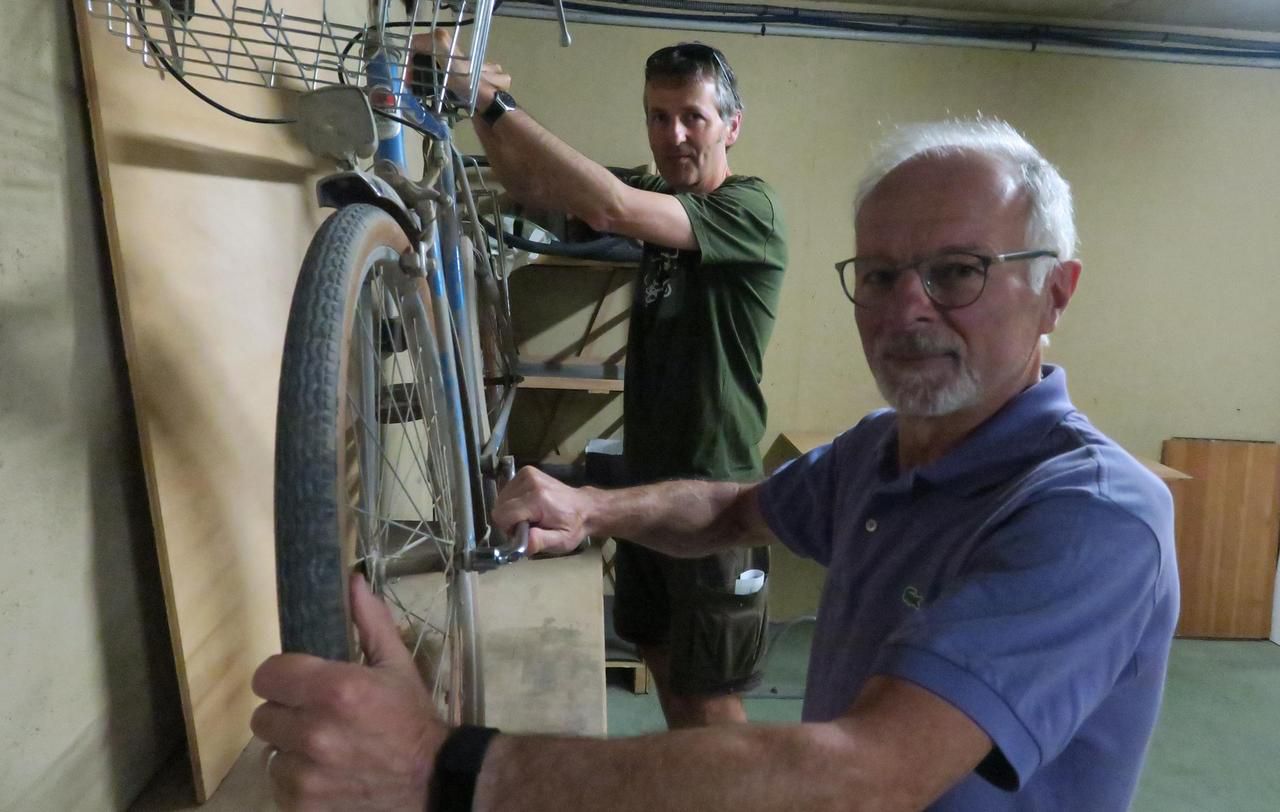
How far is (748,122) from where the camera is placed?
268 centimetres

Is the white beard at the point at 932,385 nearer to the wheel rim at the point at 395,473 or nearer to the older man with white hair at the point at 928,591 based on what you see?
the older man with white hair at the point at 928,591

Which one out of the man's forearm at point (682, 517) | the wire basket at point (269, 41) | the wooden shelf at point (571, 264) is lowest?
the man's forearm at point (682, 517)

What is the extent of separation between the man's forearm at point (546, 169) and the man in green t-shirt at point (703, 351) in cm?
12

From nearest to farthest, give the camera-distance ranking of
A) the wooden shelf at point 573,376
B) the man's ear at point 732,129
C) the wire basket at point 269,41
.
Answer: the wire basket at point 269,41
the man's ear at point 732,129
the wooden shelf at point 573,376

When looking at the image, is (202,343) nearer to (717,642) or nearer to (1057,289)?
(1057,289)

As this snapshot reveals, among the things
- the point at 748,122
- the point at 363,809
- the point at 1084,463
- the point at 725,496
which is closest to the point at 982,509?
the point at 1084,463

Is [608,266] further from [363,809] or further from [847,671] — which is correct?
[363,809]

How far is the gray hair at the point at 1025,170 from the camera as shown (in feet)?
2.67

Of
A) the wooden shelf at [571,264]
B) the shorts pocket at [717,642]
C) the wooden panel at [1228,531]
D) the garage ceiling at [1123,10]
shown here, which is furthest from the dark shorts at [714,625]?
the wooden panel at [1228,531]

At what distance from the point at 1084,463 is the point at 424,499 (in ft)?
4.23

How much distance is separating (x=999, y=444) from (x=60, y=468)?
0.80m

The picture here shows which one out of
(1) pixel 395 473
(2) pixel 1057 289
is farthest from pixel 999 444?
(1) pixel 395 473

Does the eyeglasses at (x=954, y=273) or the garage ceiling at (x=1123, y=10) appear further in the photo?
the garage ceiling at (x=1123, y=10)

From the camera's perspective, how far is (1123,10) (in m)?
2.60
